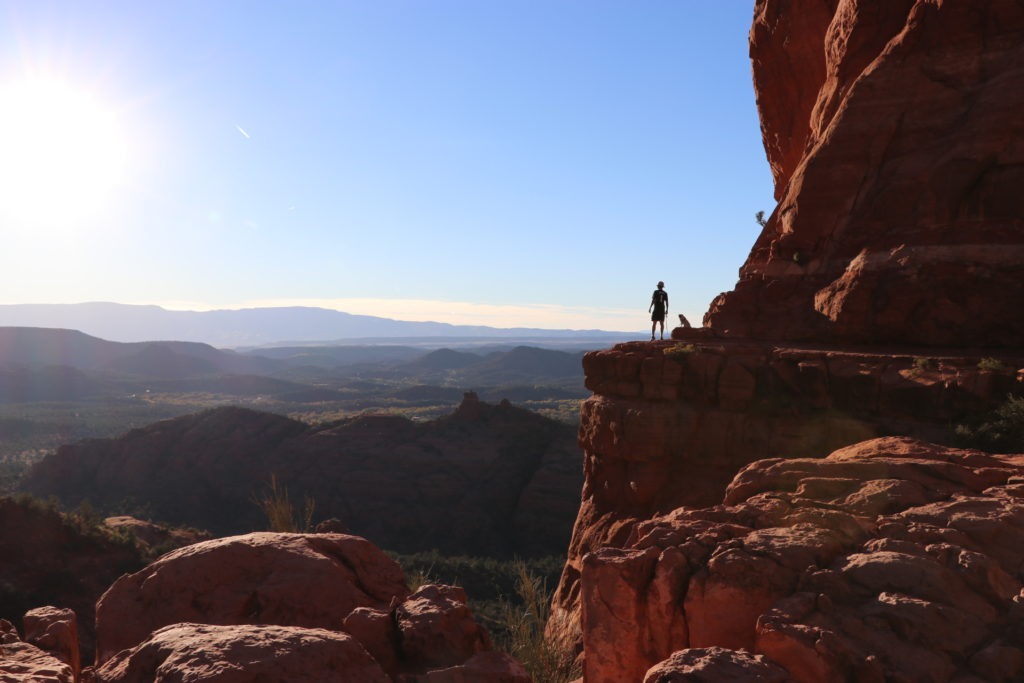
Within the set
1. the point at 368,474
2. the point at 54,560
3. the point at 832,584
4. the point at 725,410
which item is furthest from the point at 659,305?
the point at 368,474

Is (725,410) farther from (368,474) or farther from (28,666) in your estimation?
(368,474)

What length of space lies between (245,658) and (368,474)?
54567 millimetres

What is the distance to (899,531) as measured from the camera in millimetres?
5734

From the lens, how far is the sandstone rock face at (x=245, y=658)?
4.34 metres

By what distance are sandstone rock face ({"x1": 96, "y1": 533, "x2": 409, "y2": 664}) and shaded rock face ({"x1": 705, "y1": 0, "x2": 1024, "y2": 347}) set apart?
15003 millimetres

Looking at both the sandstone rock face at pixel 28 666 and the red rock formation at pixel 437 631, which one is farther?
the red rock formation at pixel 437 631

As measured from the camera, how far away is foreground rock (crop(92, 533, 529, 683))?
15.0 feet

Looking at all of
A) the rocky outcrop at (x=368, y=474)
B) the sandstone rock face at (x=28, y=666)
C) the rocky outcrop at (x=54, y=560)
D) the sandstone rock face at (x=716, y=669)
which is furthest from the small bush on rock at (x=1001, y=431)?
the rocky outcrop at (x=368, y=474)

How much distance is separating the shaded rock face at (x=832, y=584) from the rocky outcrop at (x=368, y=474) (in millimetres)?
41637

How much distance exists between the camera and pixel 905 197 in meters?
17.5

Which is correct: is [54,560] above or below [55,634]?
below

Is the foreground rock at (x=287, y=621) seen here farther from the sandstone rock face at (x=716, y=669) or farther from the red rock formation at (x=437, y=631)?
the sandstone rock face at (x=716, y=669)

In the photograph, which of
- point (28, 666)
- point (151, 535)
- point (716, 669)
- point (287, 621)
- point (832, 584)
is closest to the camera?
point (716, 669)

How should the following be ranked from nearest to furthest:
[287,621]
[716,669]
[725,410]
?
1. [716,669]
2. [287,621]
3. [725,410]
